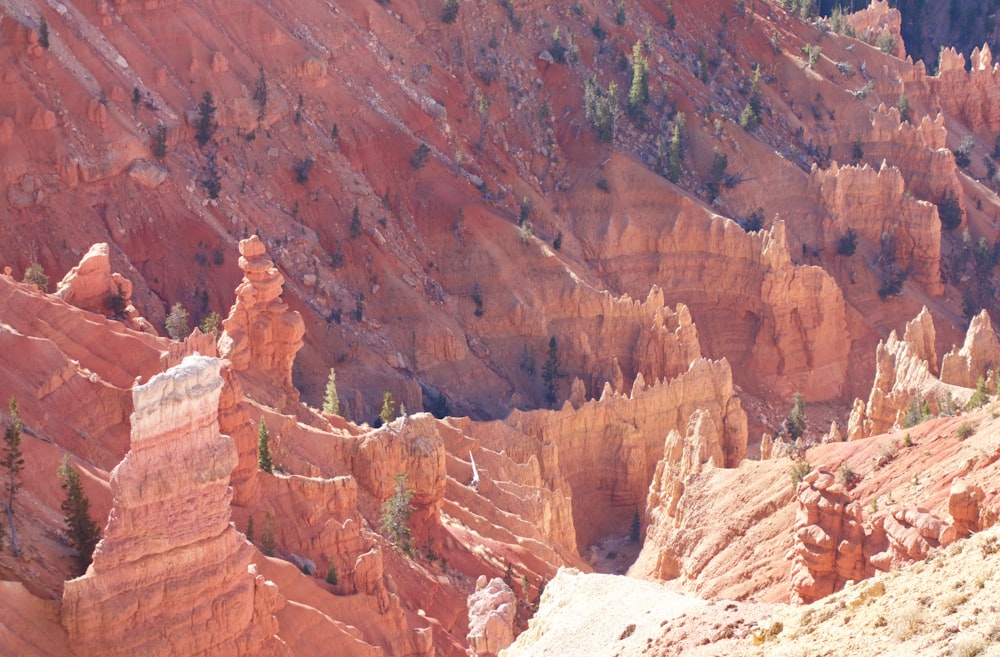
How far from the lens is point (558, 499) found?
56.4m

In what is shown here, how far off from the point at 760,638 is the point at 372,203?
50.3 m

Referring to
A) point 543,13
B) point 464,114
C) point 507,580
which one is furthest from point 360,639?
point 543,13

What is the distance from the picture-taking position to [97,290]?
1821 inches

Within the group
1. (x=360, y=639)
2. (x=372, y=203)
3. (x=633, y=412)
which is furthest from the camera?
(x=372, y=203)

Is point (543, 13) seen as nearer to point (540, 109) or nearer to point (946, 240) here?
point (540, 109)

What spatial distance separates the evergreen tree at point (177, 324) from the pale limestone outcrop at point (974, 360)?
26442 millimetres

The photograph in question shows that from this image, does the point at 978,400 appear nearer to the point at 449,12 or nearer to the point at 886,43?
the point at 449,12

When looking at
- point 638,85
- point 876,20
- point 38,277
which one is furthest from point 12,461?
point 876,20

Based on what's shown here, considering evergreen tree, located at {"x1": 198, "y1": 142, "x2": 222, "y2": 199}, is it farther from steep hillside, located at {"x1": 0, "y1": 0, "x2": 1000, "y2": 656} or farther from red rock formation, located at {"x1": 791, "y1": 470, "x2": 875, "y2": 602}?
red rock formation, located at {"x1": 791, "y1": 470, "x2": 875, "y2": 602}

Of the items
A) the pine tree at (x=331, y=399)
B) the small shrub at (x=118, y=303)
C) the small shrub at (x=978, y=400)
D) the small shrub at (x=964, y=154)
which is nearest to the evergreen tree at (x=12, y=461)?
the small shrub at (x=118, y=303)

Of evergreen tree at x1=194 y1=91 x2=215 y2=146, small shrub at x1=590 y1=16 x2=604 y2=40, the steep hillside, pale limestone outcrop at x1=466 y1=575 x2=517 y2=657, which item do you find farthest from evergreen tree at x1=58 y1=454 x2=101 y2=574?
small shrub at x1=590 y1=16 x2=604 y2=40

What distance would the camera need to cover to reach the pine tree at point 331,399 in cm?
5442

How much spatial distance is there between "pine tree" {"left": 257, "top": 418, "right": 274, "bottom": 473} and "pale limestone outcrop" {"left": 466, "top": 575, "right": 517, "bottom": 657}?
568 cm

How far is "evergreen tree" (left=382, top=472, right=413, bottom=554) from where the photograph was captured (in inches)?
1651
